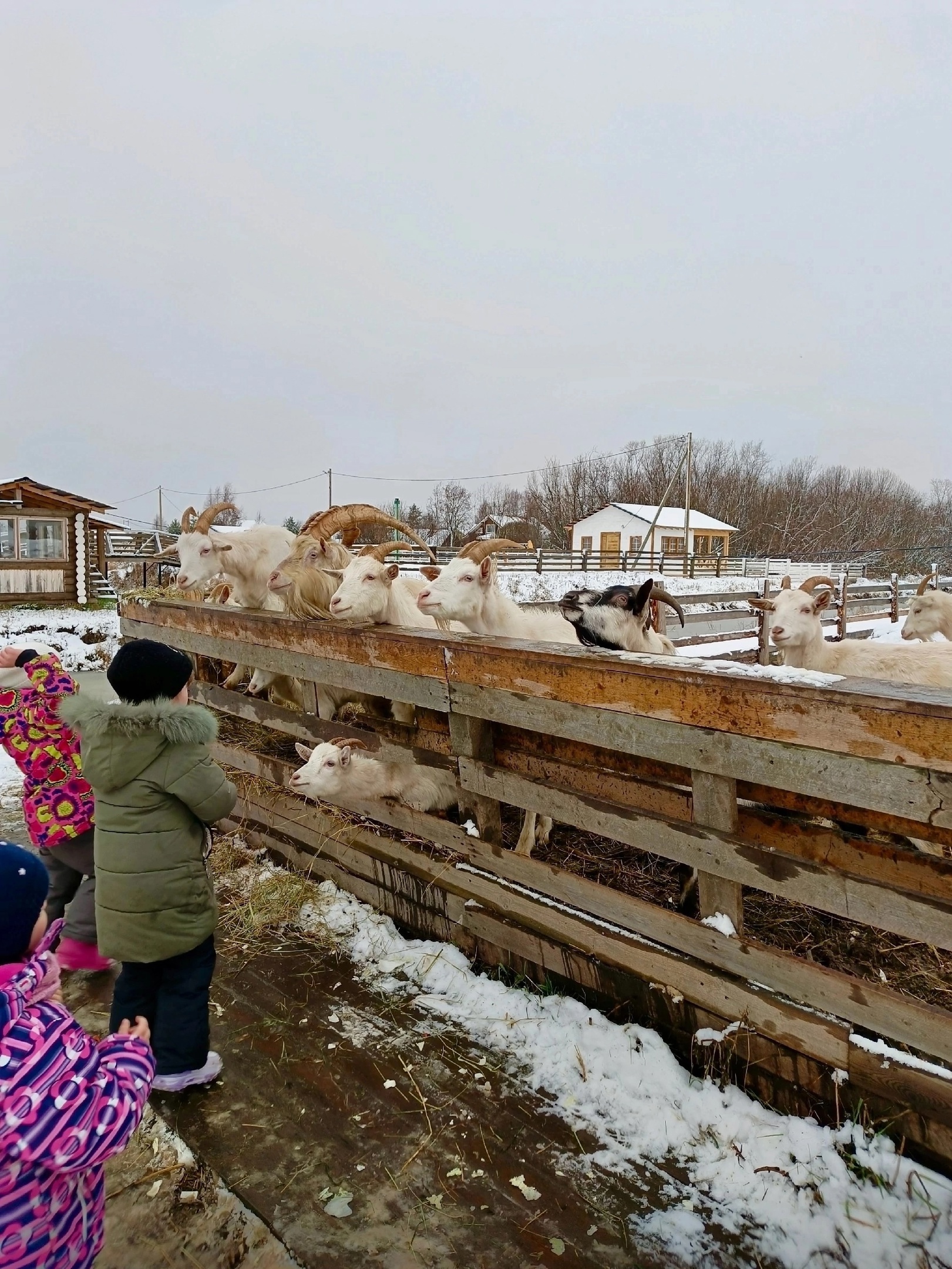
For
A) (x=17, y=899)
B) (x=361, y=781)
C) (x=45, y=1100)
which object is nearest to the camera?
(x=45, y=1100)

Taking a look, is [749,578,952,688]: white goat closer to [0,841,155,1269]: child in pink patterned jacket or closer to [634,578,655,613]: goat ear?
[634,578,655,613]: goat ear

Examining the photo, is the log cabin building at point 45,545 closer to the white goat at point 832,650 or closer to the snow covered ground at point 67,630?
the snow covered ground at point 67,630

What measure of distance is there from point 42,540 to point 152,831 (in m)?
28.5

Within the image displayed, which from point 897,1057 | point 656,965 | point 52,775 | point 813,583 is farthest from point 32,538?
point 897,1057

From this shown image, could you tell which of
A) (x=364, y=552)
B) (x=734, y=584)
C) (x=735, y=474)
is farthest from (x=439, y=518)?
(x=364, y=552)

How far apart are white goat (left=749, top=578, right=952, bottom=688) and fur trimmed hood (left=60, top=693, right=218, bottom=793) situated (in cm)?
473

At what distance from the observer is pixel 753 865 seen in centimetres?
230

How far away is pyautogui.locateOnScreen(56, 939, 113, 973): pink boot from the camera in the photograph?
350 centimetres

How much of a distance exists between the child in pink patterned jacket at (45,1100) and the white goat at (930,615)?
12413 millimetres

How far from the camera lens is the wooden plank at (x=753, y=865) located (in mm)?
1993

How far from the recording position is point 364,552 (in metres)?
5.20

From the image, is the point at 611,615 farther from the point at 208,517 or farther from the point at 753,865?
the point at 208,517

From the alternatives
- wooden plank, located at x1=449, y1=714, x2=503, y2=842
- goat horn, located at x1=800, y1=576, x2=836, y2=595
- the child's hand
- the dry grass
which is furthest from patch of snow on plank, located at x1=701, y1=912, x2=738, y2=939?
goat horn, located at x1=800, y1=576, x2=836, y2=595

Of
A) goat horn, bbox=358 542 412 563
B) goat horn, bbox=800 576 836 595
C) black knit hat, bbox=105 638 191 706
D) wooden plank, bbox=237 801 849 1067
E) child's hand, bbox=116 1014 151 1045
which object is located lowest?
wooden plank, bbox=237 801 849 1067
